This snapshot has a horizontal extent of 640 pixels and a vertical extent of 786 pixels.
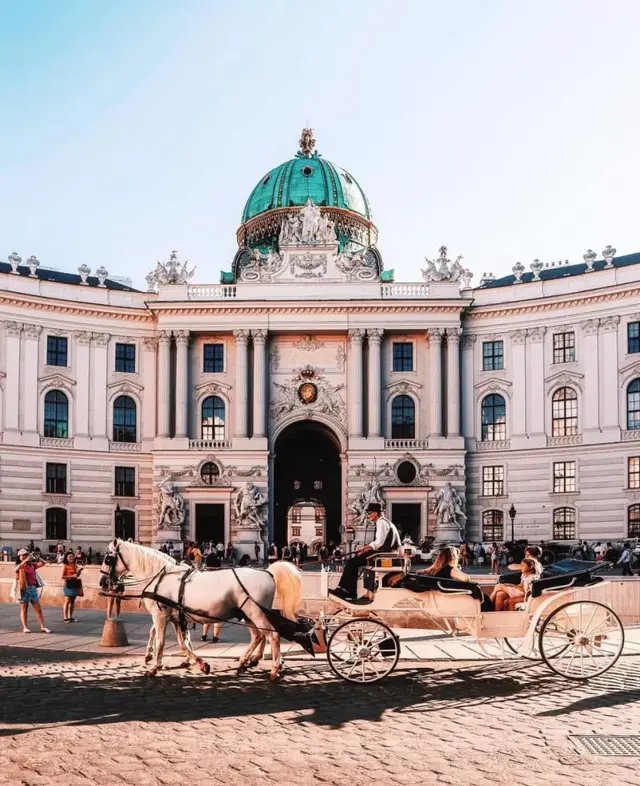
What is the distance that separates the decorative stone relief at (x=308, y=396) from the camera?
60.5 meters

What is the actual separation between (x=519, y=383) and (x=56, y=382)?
28825 mm

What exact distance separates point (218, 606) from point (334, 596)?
1.90 meters

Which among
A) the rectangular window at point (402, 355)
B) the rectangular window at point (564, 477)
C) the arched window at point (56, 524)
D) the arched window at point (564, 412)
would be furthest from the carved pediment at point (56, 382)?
the rectangular window at point (564, 477)

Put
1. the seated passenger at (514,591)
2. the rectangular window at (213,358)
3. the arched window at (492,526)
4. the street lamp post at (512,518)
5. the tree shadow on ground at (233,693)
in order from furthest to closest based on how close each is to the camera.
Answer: the rectangular window at (213,358), the arched window at (492,526), the street lamp post at (512,518), the seated passenger at (514,591), the tree shadow on ground at (233,693)

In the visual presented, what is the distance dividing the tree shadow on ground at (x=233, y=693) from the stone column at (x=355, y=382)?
4254 cm

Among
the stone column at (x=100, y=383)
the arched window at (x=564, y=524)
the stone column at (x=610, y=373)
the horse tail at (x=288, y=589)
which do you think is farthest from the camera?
the stone column at (x=100, y=383)

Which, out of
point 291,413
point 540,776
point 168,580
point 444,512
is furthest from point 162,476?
point 540,776

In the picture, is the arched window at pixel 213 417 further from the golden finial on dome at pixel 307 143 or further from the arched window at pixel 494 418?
the golden finial on dome at pixel 307 143

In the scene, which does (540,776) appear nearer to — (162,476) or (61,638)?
(61,638)

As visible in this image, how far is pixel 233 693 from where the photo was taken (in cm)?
1395

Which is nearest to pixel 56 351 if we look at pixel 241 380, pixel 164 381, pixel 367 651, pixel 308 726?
pixel 164 381

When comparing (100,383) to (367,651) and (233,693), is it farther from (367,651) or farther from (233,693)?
(233,693)

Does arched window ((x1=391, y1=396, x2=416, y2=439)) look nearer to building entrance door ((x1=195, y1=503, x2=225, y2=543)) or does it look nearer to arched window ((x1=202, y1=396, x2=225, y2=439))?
arched window ((x1=202, y1=396, x2=225, y2=439))

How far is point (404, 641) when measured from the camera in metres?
20.6
